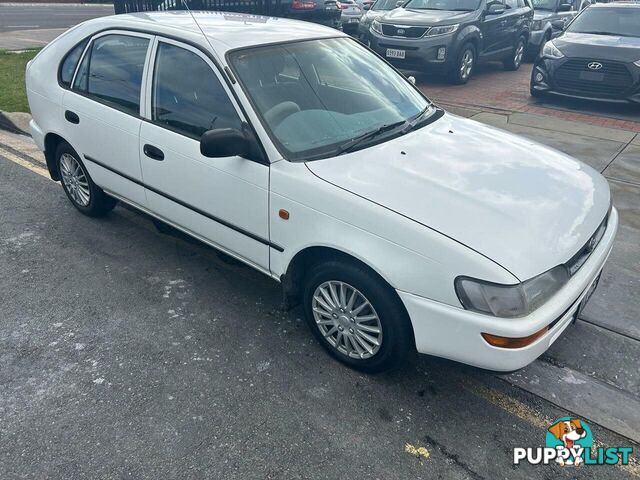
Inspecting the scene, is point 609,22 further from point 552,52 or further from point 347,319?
point 347,319

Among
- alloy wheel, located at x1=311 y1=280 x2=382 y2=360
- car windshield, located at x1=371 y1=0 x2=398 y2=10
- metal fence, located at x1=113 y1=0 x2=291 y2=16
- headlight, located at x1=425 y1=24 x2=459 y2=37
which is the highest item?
car windshield, located at x1=371 y1=0 x2=398 y2=10

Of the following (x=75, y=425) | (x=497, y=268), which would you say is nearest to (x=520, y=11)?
(x=497, y=268)

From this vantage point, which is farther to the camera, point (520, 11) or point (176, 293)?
point (520, 11)

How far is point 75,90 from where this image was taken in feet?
14.0

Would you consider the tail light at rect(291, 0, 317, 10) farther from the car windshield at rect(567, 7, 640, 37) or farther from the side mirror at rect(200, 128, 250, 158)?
the side mirror at rect(200, 128, 250, 158)

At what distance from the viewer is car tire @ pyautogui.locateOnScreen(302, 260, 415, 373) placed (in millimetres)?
2736

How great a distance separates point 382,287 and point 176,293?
1.73 metres

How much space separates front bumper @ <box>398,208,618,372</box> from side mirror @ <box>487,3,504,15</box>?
9.26 metres

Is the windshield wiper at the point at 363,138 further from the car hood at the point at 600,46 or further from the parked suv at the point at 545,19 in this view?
the parked suv at the point at 545,19

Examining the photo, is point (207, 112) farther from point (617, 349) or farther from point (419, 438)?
point (617, 349)

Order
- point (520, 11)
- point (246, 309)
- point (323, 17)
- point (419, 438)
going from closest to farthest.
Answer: point (419, 438)
point (246, 309)
point (520, 11)
point (323, 17)

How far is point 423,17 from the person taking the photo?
9.99 metres

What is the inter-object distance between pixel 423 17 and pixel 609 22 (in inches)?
126

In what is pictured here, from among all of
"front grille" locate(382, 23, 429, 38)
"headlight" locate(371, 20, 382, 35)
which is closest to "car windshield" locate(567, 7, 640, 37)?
"front grille" locate(382, 23, 429, 38)
